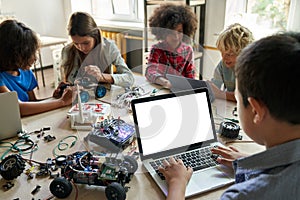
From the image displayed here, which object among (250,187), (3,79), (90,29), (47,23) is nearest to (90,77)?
(90,29)

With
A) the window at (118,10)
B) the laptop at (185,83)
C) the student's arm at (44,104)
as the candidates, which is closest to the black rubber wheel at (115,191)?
the laptop at (185,83)

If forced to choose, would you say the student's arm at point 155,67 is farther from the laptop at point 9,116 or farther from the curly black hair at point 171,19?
the laptop at point 9,116

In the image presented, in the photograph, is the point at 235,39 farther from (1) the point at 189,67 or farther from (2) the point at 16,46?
(2) the point at 16,46

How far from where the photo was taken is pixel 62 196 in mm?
828

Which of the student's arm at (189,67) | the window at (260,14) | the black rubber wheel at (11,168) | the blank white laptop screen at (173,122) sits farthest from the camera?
the window at (260,14)

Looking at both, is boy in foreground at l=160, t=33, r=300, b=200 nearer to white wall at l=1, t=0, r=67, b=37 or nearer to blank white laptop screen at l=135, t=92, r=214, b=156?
blank white laptop screen at l=135, t=92, r=214, b=156

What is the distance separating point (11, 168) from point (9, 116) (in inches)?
12.9

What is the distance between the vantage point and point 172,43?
2018 mm

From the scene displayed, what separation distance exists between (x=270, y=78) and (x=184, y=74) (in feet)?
4.47

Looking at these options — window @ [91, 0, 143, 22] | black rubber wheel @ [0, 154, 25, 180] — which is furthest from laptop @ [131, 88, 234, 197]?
window @ [91, 0, 143, 22]

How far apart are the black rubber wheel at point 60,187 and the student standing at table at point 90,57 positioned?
2.99 feet

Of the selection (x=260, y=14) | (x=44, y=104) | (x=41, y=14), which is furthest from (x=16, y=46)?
(x=41, y=14)

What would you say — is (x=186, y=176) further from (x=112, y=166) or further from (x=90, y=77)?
(x=90, y=77)

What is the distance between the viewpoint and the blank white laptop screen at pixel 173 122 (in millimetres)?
1016
